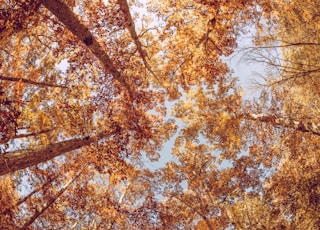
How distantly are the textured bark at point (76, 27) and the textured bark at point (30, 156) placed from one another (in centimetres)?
242

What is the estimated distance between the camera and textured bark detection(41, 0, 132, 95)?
5062 mm

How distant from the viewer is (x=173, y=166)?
504 inches

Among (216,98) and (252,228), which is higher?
(216,98)

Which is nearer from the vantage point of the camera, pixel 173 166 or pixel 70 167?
pixel 70 167

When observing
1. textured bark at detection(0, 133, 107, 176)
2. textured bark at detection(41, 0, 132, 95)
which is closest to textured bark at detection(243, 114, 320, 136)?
textured bark at detection(41, 0, 132, 95)

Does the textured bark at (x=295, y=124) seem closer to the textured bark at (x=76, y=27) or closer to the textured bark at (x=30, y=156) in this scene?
the textured bark at (x=76, y=27)

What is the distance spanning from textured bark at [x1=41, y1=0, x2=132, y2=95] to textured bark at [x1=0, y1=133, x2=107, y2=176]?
2419mm

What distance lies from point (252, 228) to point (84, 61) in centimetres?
728

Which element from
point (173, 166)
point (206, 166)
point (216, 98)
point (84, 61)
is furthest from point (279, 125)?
point (84, 61)

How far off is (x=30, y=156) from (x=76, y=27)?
306 centimetres

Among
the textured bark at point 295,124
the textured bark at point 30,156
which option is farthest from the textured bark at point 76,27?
the textured bark at point 295,124

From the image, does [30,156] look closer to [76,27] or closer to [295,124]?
[76,27]

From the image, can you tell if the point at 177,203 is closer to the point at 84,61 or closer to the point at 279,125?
the point at 279,125

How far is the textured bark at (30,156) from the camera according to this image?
5363 mm
